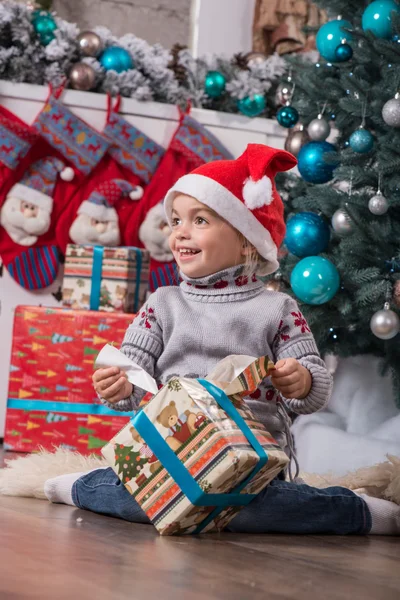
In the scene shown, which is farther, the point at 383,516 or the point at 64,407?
the point at 64,407

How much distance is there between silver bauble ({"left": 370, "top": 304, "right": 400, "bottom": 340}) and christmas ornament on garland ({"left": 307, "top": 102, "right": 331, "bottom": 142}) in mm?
500

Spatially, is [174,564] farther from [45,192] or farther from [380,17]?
[45,192]

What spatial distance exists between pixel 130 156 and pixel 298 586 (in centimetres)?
202

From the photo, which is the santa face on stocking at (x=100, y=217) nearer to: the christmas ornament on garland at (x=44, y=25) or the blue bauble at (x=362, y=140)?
the christmas ornament on garland at (x=44, y=25)

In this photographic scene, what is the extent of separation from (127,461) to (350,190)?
3.49 ft

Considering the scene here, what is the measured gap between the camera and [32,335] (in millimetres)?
2502

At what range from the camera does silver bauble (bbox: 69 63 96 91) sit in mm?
2781

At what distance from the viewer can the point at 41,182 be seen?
280 cm

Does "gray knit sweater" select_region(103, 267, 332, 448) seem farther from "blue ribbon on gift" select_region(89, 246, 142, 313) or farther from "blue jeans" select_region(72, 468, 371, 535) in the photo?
"blue ribbon on gift" select_region(89, 246, 142, 313)

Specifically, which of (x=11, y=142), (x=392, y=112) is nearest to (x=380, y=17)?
(x=392, y=112)

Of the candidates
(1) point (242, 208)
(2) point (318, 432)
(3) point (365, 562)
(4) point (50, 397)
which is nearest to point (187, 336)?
(1) point (242, 208)

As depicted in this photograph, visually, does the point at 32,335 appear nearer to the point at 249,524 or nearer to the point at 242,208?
the point at 242,208

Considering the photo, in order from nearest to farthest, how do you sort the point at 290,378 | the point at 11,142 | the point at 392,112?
the point at 290,378 → the point at 392,112 → the point at 11,142

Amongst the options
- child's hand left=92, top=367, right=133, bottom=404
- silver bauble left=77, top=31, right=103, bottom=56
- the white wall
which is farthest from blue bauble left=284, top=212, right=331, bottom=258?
the white wall
